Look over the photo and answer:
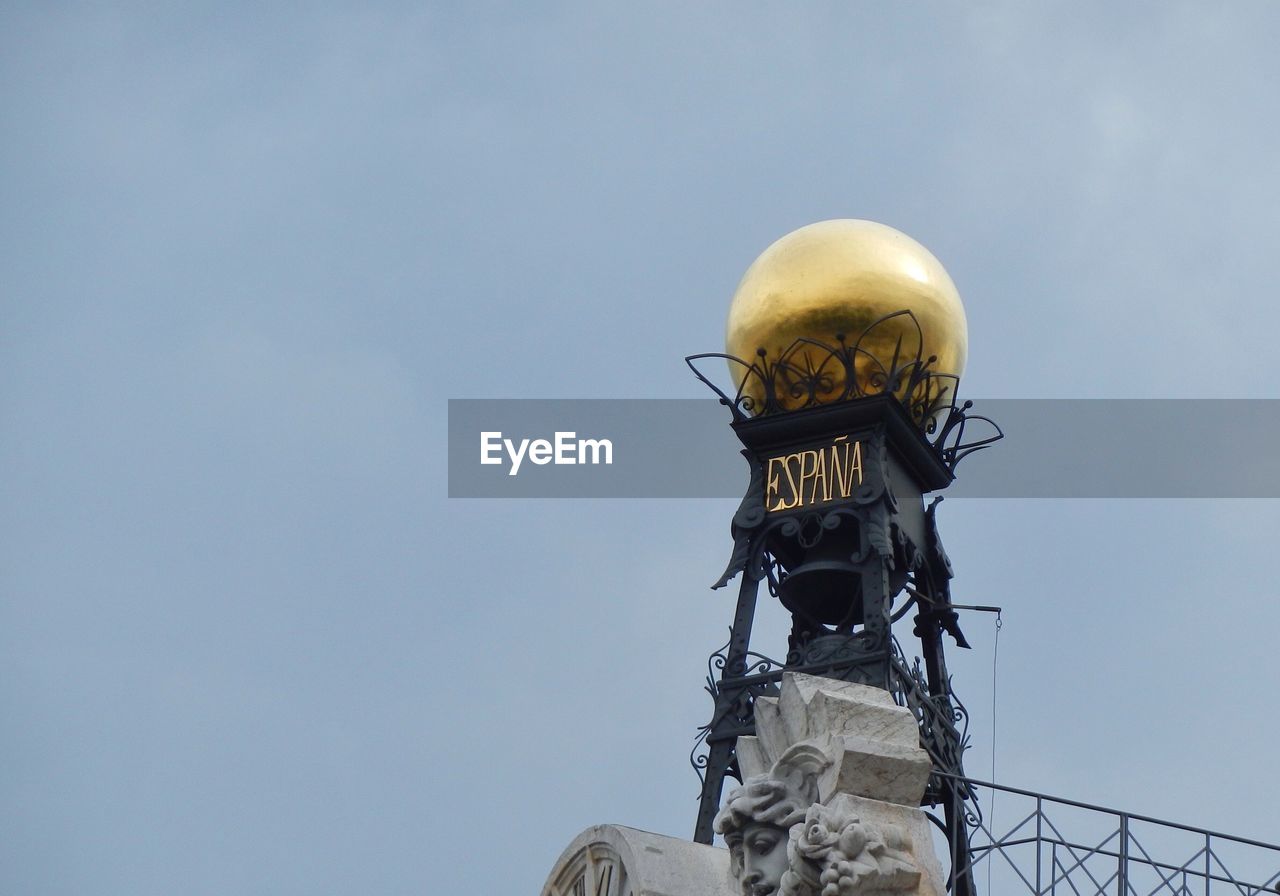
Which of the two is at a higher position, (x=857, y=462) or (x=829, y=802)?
(x=857, y=462)

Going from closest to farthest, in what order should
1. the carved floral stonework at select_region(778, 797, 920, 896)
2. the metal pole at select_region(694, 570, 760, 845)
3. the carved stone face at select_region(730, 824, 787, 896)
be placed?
the carved floral stonework at select_region(778, 797, 920, 896) < the carved stone face at select_region(730, 824, 787, 896) < the metal pole at select_region(694, 570, 760, 845)

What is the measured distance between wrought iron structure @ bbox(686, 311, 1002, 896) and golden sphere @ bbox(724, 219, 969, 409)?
6 centimetres

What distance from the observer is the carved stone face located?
36.4ft

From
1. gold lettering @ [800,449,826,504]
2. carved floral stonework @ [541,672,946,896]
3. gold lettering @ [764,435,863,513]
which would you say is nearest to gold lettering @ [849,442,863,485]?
gold lettering @ [764,435,863,513]

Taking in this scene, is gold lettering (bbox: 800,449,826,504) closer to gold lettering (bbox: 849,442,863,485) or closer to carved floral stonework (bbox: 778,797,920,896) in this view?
gold lettering (bbox: 849,442,863,485)

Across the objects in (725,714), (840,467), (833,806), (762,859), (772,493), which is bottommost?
(762,859)

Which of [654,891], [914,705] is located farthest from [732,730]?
[654,891]

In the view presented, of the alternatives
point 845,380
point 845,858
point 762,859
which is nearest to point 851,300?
point 845,380

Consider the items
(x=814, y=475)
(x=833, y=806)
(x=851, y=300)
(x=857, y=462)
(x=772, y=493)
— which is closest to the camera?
(x=833, y=806)

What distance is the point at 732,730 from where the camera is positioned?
23.7 meters

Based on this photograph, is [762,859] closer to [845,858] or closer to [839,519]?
[845,858]

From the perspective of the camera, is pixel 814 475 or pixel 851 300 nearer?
pixel 851 300

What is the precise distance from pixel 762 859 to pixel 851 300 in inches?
510

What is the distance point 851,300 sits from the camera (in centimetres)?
2366
